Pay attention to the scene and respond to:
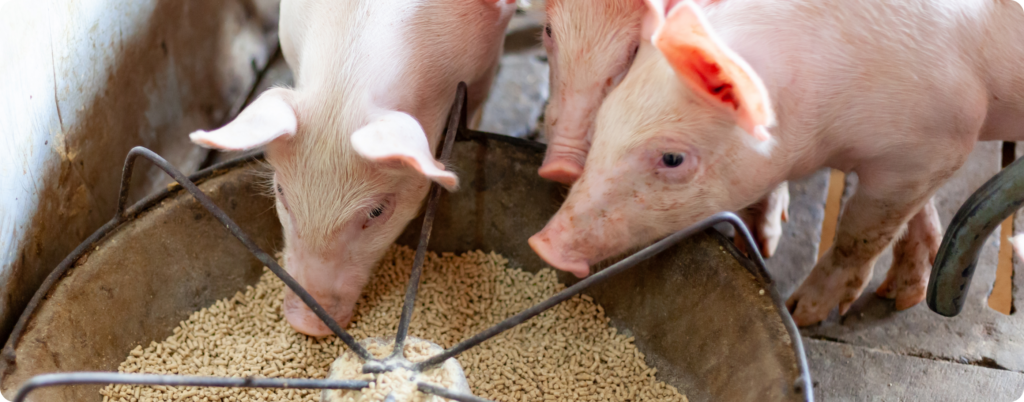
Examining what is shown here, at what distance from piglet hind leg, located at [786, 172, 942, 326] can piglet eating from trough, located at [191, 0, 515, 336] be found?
949mm

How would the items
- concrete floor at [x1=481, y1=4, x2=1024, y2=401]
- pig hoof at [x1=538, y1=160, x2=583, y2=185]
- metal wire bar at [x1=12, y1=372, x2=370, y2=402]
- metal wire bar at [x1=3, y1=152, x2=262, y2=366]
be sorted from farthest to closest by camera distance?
concrete floor at [x1=481, y1=4, x2=1024, y2=401]
pig hoof at [x1=538, y1=160, x2=583, y2=185]
metal wire bar at [x1=3, y1=152, x2=262, y2=366]
metal wire bar at [x1=12, y1=372, x2=370, y2=402]

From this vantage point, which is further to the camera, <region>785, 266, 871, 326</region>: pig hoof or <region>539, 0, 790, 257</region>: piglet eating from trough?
<region>785, 266, 871, 326</region>: pig hoof

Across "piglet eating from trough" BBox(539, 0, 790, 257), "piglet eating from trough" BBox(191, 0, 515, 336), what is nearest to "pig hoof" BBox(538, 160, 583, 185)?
"piglet eating from trough" BBox(539, 0, 790, 257)

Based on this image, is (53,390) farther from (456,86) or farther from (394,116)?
(456,86)

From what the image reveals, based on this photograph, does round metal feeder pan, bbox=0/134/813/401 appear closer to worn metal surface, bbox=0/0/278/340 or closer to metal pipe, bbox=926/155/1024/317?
worn metal surface, bbox=0/0/278/340

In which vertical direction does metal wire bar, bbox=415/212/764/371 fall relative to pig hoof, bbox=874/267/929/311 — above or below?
above

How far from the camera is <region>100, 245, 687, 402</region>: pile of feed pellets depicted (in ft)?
4.87

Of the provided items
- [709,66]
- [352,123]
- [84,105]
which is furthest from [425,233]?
[84,105]

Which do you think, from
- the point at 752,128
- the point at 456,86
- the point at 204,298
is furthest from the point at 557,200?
the point at 204,298

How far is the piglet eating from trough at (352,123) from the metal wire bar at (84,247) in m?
0.16

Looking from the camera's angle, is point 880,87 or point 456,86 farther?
point 456,86

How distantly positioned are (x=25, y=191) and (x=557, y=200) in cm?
111

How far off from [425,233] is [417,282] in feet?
0.41

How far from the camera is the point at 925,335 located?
69.7 inches
